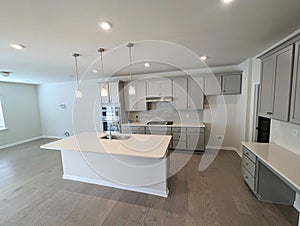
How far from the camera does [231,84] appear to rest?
160 inches

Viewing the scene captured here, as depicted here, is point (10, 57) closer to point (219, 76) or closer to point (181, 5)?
point (181, 5)

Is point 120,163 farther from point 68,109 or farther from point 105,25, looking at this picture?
point 68,109

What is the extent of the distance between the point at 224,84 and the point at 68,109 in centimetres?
610

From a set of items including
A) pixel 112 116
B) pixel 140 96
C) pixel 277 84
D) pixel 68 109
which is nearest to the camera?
pixel 277 84

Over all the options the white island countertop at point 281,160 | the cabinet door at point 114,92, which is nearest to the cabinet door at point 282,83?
the white island countertop at point 281,160

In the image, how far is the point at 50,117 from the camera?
6680 mm

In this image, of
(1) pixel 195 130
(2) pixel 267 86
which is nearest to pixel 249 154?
(2) pixel 267 86

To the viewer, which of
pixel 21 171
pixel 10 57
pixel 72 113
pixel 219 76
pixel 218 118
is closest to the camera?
pixel 10 57

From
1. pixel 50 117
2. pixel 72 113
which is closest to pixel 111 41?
pixel 72 113

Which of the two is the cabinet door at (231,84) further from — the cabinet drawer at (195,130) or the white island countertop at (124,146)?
the white island countertop at (124,146)

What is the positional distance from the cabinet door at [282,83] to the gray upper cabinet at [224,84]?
1.98m

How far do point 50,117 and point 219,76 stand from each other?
7109mm

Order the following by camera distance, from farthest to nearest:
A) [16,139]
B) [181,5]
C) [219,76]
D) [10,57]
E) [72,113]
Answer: [72,113] → [16,139] → [219,76] → [10,57] → [181,5]

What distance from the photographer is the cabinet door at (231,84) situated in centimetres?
402
